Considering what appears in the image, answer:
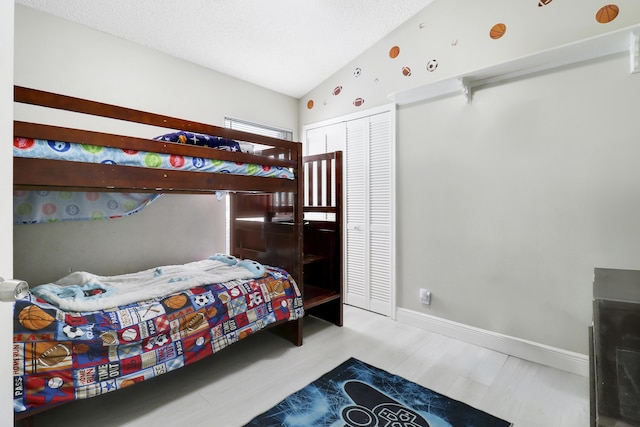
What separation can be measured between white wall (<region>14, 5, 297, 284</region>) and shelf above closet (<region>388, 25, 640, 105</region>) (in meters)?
1.73

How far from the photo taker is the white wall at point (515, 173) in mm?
1863

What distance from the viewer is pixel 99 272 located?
2289 millimetres

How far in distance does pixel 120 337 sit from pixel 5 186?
42.1 inches

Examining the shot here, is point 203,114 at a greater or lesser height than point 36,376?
greater

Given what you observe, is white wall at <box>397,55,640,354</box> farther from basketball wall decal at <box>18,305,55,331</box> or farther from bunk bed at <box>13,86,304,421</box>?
basketball wall decal at <box>18,305,55,331</box>

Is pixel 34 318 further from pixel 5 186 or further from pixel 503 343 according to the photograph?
pixel 503 343

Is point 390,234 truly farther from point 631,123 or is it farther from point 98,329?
point 98,329

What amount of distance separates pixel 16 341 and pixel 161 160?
960mm

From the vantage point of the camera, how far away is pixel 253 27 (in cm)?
245

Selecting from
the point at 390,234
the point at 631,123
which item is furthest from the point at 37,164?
the point at 631,123

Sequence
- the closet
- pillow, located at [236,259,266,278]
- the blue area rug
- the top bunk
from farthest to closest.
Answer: the closet < pillow, located at [236,259,266,278] < the blue area rug < the top bunk

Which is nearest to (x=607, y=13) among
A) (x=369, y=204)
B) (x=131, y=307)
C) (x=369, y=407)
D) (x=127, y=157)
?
(x=369, y=204)

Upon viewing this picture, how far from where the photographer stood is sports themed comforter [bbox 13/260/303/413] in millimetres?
1280

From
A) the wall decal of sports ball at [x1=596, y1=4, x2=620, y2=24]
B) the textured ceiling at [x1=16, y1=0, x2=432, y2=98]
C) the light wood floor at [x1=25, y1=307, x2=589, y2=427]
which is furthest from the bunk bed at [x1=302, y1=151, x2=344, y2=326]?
the wall decal of sports ball at [x1=596, y1=4, x2=620, y2=24]
